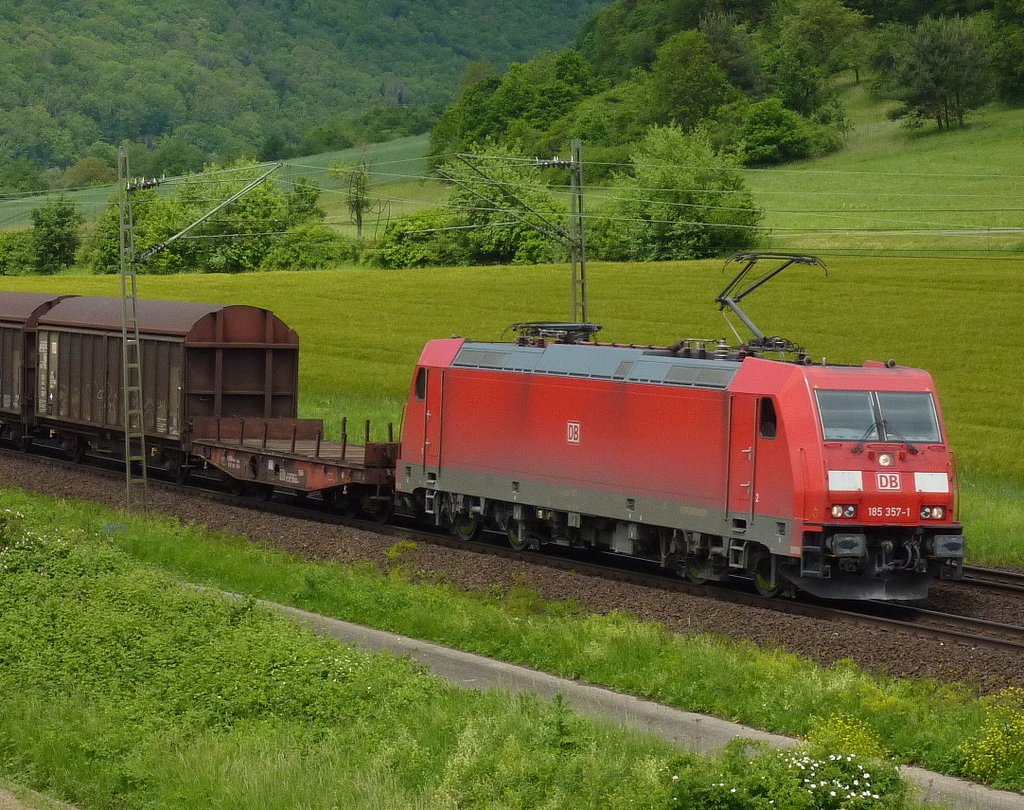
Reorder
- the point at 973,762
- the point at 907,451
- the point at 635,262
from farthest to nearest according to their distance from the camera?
the point at 635,262
the point at 907,451
the point at 973,762

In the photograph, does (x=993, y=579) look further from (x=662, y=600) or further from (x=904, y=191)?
(x=904, y=191)

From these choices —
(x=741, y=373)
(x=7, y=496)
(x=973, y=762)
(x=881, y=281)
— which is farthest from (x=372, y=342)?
(x=973, y=762)

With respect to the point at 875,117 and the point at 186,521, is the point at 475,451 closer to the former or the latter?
the point at 186,521

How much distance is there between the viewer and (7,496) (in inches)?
1095

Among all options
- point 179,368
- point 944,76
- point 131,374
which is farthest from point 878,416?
point 944,76

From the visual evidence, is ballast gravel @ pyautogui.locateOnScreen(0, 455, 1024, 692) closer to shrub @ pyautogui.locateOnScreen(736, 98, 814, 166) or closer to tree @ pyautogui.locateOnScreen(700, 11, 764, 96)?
shrub @ pyautogui.locateOnScreen(736, 98, 814, 166)

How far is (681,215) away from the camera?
80438 mm

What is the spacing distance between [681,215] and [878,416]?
6165 centimetres

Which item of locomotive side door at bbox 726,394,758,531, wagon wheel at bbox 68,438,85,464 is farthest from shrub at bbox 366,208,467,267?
locomotive side door at bbox 726,394,758,531

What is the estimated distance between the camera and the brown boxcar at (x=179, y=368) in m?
31.5

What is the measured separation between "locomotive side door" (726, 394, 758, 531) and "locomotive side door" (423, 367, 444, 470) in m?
7.14

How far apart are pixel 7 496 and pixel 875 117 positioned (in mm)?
105120

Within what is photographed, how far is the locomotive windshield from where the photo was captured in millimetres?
19469

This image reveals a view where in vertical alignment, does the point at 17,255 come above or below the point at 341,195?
below
